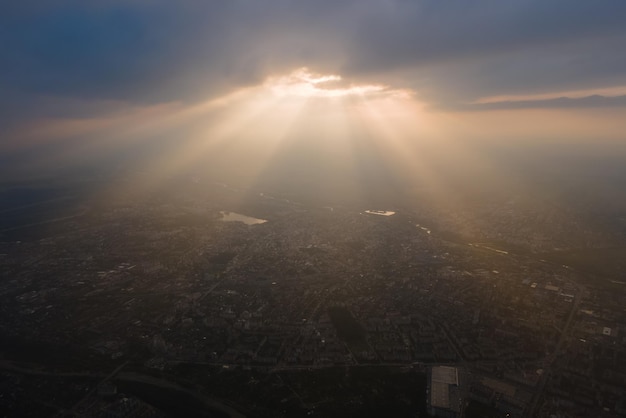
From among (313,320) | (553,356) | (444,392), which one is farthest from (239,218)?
(553,356)

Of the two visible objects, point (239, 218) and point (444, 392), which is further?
Answer: point (239, 218)

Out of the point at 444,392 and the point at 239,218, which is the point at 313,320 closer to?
the point at 444,392

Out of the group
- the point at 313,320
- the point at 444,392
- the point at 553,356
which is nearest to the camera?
the point at 444,392

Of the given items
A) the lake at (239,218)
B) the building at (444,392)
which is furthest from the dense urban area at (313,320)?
the lake at (239,218)

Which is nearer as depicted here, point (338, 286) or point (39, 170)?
point (338, 286)

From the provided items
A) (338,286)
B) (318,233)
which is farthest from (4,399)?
(318,233)

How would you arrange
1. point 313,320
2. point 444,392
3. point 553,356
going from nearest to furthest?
point 444,392 < point 553,356 < point 313,320

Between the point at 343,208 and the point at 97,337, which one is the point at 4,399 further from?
the point at 343,208

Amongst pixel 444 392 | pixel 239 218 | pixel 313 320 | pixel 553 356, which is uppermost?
pixel 444 392

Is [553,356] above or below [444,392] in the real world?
below
